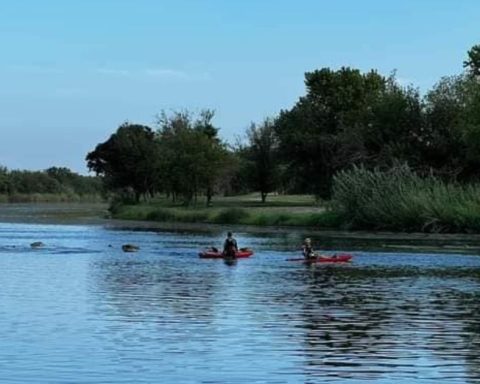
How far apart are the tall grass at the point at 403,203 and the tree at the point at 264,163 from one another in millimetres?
39847

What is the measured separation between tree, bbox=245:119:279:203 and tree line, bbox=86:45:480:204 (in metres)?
0.12

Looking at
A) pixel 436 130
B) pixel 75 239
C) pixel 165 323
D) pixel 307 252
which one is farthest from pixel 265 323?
pixel 436 130

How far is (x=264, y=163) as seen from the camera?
407ft

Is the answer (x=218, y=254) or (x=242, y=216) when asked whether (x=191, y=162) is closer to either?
(x=242, y=216)

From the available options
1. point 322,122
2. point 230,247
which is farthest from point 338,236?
point 322,122

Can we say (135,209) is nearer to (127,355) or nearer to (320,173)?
(320,173)

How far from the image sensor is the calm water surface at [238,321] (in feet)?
60.7

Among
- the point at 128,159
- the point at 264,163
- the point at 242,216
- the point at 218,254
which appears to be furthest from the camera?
the point at 128,159

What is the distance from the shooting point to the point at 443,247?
5894 cm

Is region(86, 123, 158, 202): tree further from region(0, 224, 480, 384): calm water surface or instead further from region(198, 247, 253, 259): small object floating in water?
region(0, 224, 480, 384): calm water surface

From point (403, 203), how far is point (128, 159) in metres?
63.6

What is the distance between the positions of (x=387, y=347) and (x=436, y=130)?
246 feet

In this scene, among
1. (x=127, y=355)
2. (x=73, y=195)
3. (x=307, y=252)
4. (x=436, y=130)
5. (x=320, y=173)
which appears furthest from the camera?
(x=73, y=195)

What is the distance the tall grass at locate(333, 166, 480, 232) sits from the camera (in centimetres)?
7406
